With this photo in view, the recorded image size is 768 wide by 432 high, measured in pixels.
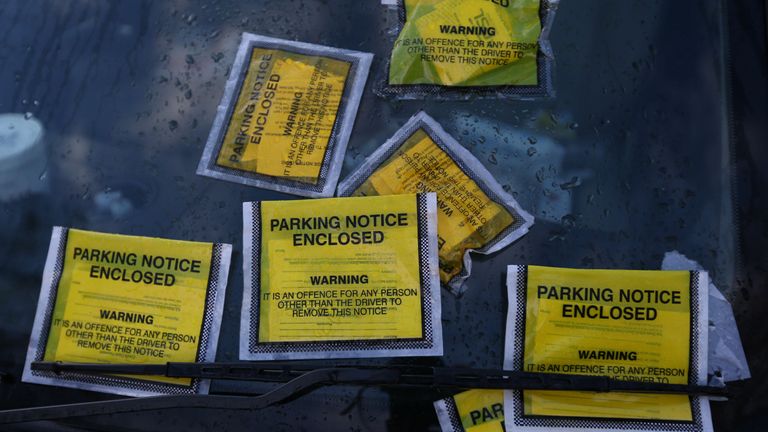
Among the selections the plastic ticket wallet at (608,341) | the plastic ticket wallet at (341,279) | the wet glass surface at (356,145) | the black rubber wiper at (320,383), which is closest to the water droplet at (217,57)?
the wet glass surface at (356,145)

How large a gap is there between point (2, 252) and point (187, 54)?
0.51 meters

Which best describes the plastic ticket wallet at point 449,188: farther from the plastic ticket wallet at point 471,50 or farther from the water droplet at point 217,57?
the water droplet at point 217,57

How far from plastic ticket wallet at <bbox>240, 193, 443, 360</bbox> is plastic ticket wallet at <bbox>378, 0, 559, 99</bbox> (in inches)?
9.3

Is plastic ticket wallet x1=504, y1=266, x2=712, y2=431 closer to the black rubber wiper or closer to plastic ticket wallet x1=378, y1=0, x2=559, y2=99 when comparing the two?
the black rubber wiper

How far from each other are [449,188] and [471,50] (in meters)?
0.29


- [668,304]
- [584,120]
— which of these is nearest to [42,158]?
[584,120]

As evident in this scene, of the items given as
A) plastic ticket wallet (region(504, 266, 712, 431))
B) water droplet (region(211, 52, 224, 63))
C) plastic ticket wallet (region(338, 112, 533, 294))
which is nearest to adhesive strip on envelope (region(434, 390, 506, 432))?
plastic ticket wallet (region(504, 266, 712, 431))

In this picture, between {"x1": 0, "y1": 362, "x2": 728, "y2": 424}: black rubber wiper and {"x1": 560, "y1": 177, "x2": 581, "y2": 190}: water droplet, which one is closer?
{"x1": 0, "y1": 362, "x2": 728, "y2": 424}: black rubber wiper

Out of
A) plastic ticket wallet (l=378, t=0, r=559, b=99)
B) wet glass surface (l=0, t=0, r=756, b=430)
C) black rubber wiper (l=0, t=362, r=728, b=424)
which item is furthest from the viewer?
plastic ticket wallet (l=378, t=0, r=559, b=99)

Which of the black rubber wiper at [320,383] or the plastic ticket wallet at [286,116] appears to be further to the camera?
the plastic ticket wallet at [286,116]

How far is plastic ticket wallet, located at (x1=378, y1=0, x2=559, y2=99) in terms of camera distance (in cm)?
136

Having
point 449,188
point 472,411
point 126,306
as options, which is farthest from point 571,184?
point 126,306

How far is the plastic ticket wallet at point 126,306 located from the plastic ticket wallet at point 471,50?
0.49 meters

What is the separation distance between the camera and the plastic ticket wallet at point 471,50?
1.36 metres
